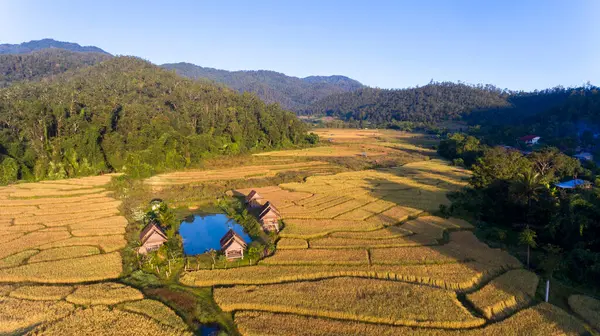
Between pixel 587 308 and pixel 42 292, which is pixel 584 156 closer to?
pixel 587 308

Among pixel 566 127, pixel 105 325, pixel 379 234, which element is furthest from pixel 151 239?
pixel 566 127

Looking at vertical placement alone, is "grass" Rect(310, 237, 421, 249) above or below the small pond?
above

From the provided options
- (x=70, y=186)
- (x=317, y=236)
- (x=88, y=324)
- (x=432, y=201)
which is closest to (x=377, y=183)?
(x=432, y=201)

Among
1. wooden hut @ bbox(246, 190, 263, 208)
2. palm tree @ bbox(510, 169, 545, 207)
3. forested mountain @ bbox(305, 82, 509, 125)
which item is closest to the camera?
palm tree @ bbox(510, 169, 545, 207)

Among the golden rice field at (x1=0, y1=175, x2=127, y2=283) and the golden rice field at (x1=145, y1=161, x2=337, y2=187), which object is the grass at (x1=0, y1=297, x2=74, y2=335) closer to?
the golden rice field at (x1=0, y1=175, x2=127, y2=283)

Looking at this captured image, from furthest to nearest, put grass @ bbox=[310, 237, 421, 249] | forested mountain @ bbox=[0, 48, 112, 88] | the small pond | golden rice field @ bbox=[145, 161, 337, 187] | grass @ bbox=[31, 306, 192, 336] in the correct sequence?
forested mountain @ bbox=[0, 48, 112, 88], golden rice field @ bbox=[145, 161, 337, 187], the small pond, grass @ bbox=[310, 237, 421, 249], grass @ bbox=[31, 306, 192, 336]

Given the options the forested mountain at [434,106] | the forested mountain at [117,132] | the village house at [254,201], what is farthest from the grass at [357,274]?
the forested mountain at [434,106]

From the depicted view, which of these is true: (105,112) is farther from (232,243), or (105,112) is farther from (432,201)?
(432,201)

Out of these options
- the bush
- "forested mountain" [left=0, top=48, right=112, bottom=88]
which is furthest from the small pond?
"forested mountain" [left=0, top=48, right=112, bottom=88]
